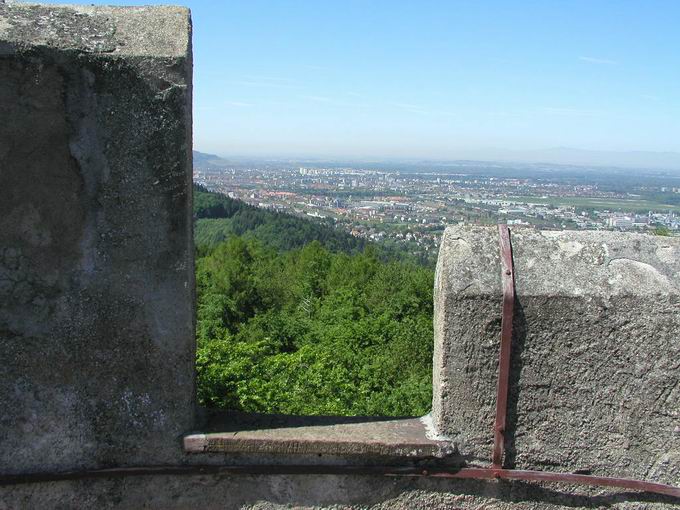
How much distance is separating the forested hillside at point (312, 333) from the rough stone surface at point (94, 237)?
6.89ft

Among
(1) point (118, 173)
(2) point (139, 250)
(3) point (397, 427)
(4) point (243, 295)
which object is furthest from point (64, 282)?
(4) point (243, 295)

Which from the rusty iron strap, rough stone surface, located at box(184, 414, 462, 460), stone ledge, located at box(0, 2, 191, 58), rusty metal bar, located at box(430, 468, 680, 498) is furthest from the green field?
stone ledge, located at box(0, 2, 191, 58)

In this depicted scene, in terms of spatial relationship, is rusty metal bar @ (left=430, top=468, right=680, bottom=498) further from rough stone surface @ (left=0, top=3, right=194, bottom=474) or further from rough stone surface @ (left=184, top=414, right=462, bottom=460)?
rough stone surface @ (left=0, top=3, right=194, bottom=474)

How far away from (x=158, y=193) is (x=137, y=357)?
0.64 meters

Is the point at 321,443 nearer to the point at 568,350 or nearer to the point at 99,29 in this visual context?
the point at 568,350

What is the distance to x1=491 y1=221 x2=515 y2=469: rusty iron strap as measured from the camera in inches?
91.2

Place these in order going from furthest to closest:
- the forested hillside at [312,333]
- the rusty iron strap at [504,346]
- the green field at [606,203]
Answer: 1. the green field at [606,203]
2. the forested hillside at [312,333]
3. the rusty iron strap at [504,346]

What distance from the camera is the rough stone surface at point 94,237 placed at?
7.18 feet

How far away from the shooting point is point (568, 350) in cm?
237

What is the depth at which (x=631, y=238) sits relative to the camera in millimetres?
2475

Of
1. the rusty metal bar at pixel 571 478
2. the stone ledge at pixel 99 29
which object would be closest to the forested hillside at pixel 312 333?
the rusty metal bar at pixel 571 478

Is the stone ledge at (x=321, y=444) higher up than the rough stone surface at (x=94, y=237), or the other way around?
the rough stone surface at (x=94, y=237)

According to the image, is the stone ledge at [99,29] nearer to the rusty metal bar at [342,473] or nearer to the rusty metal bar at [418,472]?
the rusty metal bar at [418,472]

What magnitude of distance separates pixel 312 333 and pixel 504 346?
16.8 m
